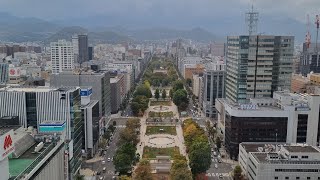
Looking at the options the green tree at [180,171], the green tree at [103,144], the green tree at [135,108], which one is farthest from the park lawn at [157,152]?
the green tree at [135,108]

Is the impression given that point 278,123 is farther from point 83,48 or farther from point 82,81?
point 83,48

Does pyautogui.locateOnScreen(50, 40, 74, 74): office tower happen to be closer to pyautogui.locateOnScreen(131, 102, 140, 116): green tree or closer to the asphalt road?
pyautogui.locateOnScreen(131, 102, 140, 116): green tree

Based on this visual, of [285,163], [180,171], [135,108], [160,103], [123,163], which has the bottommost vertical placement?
[160,103]

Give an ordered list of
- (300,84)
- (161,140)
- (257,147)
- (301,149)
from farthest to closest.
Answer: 1. (300,84)
2. (161,140)
3. (257,147)
4. (301,149)

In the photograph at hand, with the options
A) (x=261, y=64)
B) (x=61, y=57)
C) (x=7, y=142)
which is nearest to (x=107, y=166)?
(x=261, y=64)

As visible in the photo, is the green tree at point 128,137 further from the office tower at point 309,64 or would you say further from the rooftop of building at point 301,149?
the office tower at point 309,64
